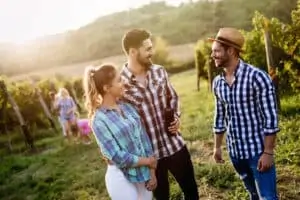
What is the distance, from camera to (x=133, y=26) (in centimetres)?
6253

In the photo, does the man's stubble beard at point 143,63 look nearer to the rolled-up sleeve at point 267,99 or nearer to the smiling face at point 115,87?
the smiling face at point 115,87

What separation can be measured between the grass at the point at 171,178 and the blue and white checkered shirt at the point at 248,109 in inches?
84.6

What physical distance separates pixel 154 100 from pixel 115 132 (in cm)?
59

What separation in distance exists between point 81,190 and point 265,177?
15.7ft

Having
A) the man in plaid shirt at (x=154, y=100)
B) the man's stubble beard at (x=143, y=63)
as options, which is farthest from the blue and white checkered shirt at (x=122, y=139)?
the man's stubble beard at (x=143, y=63)

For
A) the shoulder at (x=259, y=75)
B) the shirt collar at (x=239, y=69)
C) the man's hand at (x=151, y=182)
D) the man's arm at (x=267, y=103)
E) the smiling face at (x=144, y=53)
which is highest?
the smiling face at (x=144, y=53)

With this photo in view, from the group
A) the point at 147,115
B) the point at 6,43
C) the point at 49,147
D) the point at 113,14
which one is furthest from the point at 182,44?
→ the point at 147,115

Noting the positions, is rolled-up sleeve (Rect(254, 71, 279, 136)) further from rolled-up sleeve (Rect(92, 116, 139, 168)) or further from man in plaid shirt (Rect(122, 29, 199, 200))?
rolled-up sleeve (Rect(92, 116, 139, 168))

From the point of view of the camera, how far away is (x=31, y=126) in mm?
19781

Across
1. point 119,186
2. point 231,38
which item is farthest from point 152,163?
point 231,38

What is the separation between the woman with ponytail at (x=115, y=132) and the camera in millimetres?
3375

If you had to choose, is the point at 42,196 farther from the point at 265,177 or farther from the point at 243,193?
the point at 265,177

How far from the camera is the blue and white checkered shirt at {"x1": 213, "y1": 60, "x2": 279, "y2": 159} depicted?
11.2 feet

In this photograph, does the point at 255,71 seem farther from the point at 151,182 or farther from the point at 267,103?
the point at 151,182
